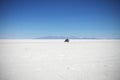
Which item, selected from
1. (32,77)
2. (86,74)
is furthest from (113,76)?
(32,77)

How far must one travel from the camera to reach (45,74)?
8.03 feet

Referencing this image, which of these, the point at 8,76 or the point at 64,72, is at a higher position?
the point at 64,72

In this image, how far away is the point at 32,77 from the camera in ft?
7.52

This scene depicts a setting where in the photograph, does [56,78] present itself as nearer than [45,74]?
Yes

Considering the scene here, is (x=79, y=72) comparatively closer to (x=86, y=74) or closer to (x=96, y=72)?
(x=86, y=74)

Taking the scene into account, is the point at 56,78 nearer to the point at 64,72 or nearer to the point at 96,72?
the point at 64,72

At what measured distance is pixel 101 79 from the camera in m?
2.20

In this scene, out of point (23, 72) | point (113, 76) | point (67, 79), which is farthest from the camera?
point (23, 72)

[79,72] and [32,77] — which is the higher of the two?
[79,72]

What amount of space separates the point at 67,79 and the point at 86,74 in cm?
46

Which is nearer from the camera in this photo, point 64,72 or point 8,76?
point 8,76

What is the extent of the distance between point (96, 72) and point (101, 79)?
1.22ft

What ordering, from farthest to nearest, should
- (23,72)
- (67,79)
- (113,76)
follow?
(23,72)
(113,76)
(67,79)

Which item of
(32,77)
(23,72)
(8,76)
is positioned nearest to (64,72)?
(32,77)
